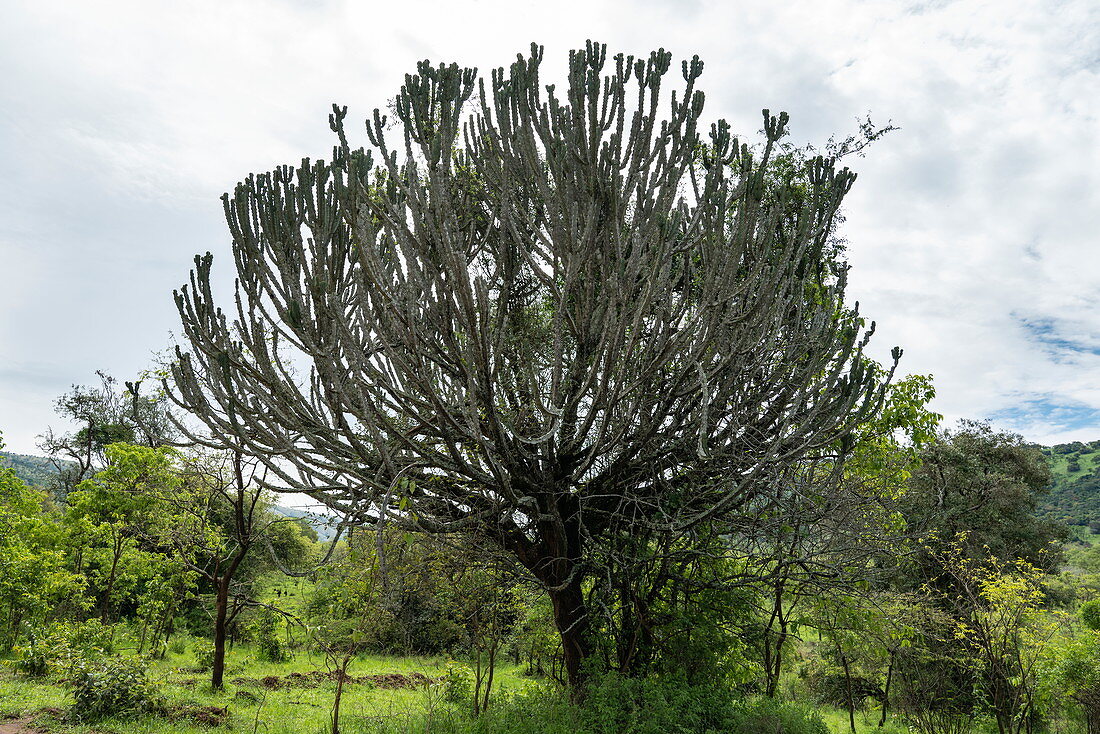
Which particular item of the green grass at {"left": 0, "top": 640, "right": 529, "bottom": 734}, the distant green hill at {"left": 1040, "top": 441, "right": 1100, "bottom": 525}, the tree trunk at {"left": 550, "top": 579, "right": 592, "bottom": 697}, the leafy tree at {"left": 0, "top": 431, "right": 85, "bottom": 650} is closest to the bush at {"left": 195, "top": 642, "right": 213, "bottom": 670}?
the green grass at {"left": 0, "top": 640, "right": 529, "bottom": 734}

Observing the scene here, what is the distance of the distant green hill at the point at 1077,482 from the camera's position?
6275cm

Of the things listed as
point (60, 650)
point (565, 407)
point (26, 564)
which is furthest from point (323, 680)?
point (565, 407)

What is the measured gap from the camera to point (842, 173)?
6.21 metres

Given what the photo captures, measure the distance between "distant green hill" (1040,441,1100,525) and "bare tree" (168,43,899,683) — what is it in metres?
65.3

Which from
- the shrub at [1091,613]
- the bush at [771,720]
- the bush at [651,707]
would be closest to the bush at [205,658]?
the bush at [651,707]

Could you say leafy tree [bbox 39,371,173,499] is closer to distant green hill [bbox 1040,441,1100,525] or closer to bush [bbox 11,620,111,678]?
bush [bbox 11,620,111,678]

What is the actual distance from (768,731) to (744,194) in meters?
5.83

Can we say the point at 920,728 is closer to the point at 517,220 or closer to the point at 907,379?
the point at 907,379

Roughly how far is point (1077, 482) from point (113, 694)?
307 ft

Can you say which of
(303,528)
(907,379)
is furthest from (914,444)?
(303,528)

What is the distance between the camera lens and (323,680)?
1492cm

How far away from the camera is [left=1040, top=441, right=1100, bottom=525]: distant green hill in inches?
2470

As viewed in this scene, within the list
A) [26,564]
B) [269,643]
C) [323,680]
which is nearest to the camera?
[26,564]

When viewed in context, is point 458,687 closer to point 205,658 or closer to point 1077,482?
point 205,658
